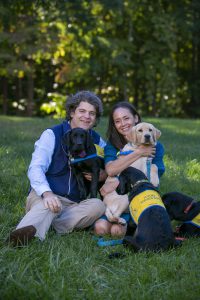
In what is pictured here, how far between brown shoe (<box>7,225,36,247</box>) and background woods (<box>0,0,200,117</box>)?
Result: 1568 centimetres

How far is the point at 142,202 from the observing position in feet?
12.8

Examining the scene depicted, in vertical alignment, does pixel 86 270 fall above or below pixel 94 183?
below

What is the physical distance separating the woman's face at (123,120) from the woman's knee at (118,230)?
37.3 inches

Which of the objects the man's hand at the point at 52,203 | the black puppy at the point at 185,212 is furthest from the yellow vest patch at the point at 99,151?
the man's hand at the point at 52,203

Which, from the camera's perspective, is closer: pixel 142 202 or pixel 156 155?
pixel 142 202

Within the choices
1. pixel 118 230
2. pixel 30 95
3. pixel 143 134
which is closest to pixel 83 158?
pixel 143 134

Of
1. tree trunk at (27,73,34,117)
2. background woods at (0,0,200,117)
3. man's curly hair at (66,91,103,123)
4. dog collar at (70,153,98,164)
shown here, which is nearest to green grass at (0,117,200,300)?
dog collar at (70,153,98,164)

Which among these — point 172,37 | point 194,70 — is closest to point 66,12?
point 172,37

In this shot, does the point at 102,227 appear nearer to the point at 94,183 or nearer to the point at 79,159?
the point at 94,183

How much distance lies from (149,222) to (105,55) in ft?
63.4

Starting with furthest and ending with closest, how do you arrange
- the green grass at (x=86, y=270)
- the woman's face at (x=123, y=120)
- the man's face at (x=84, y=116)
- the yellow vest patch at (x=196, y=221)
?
the woman's face at (x=123, y=120)
the man's face at (x=84, y=116)
the yellow vest patch at (x=196, y=221)
the green grass at (x=86, y=270)

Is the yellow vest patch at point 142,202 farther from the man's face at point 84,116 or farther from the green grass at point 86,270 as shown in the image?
the man's face at point 84,116

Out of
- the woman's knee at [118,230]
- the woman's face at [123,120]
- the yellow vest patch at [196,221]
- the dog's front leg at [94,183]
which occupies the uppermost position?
the woman's face at [123,120]

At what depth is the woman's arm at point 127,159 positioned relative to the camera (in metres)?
4.52
